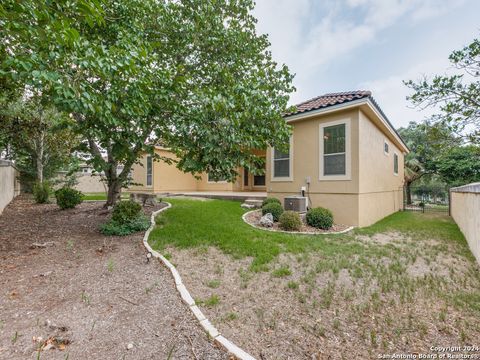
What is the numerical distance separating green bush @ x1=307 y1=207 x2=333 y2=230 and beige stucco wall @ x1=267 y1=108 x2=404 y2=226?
1022 millimetres

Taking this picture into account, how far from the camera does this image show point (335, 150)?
26.4 feet

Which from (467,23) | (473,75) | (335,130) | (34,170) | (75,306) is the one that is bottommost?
(75,306)

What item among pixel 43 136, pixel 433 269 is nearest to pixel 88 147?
pixel 43 136

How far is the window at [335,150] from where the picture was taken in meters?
7.75

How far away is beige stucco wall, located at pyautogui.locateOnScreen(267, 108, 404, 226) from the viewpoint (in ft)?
24.8

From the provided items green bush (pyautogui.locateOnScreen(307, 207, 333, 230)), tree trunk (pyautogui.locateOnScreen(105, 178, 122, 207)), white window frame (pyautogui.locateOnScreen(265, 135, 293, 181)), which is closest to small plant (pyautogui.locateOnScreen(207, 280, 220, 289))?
green bush (pyautogui.locateOnScreen(307, 207, 333, 230))

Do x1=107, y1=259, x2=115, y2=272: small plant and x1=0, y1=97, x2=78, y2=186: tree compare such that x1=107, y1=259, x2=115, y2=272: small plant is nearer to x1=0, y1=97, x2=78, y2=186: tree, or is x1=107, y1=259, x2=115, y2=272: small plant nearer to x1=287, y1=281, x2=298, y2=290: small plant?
x1=287, y1=281, x2=298, y2=290: small plant

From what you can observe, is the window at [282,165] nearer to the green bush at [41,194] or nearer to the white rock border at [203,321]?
the white rock border at [203,321]

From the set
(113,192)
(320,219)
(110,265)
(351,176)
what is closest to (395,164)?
(351,176)

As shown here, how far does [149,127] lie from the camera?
18.4 feet

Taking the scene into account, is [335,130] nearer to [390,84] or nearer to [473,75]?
[473,75]

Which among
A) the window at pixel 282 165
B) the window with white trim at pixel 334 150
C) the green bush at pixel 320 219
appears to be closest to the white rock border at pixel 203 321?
the green bush at pixel 320 219

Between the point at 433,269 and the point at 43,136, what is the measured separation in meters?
16.0

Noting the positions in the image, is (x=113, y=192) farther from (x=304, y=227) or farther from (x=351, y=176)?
(x=351, y=176)
